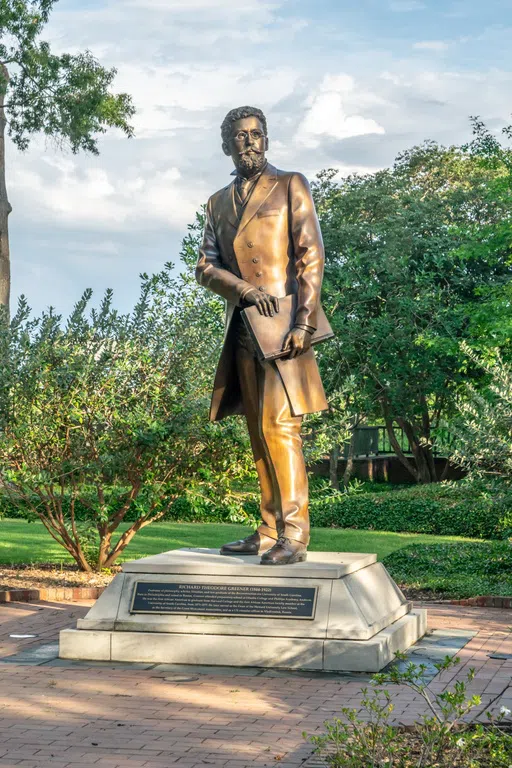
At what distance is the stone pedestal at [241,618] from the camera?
7262 mm

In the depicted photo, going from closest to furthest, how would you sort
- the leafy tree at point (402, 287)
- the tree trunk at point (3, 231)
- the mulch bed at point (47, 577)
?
the mulch bed at point (47, 577), the tree trunk at point (3, 231), the leafy tree at point (402, 287)

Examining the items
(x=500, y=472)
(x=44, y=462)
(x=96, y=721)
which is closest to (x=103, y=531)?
(x=44, y=462)

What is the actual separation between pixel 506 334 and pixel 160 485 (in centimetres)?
1125

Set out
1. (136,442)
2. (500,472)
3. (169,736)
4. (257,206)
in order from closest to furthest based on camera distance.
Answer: (169,736)
(257,206)
(136,442)
(500,472)

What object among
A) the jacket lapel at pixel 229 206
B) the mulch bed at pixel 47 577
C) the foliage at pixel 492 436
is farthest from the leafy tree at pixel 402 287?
the jacket lapel at pixel 229 206

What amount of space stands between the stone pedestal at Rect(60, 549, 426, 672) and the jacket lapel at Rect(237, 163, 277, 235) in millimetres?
2429

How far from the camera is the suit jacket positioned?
788 centimetres

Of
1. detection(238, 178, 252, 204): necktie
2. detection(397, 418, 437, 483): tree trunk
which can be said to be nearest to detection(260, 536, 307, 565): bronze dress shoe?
detection(238, 178, 252, 204): necktie

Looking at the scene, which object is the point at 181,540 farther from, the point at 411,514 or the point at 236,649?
the point at 236,649

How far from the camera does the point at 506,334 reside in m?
21.2

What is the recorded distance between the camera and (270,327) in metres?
7.79

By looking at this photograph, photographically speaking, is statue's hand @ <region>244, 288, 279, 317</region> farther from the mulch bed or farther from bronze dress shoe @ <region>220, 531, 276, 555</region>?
the mulch bed

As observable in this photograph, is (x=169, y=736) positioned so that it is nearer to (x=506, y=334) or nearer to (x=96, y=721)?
(x=96, y=721)

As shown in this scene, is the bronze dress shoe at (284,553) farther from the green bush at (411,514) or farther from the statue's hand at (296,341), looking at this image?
the green bush at (411,514)
